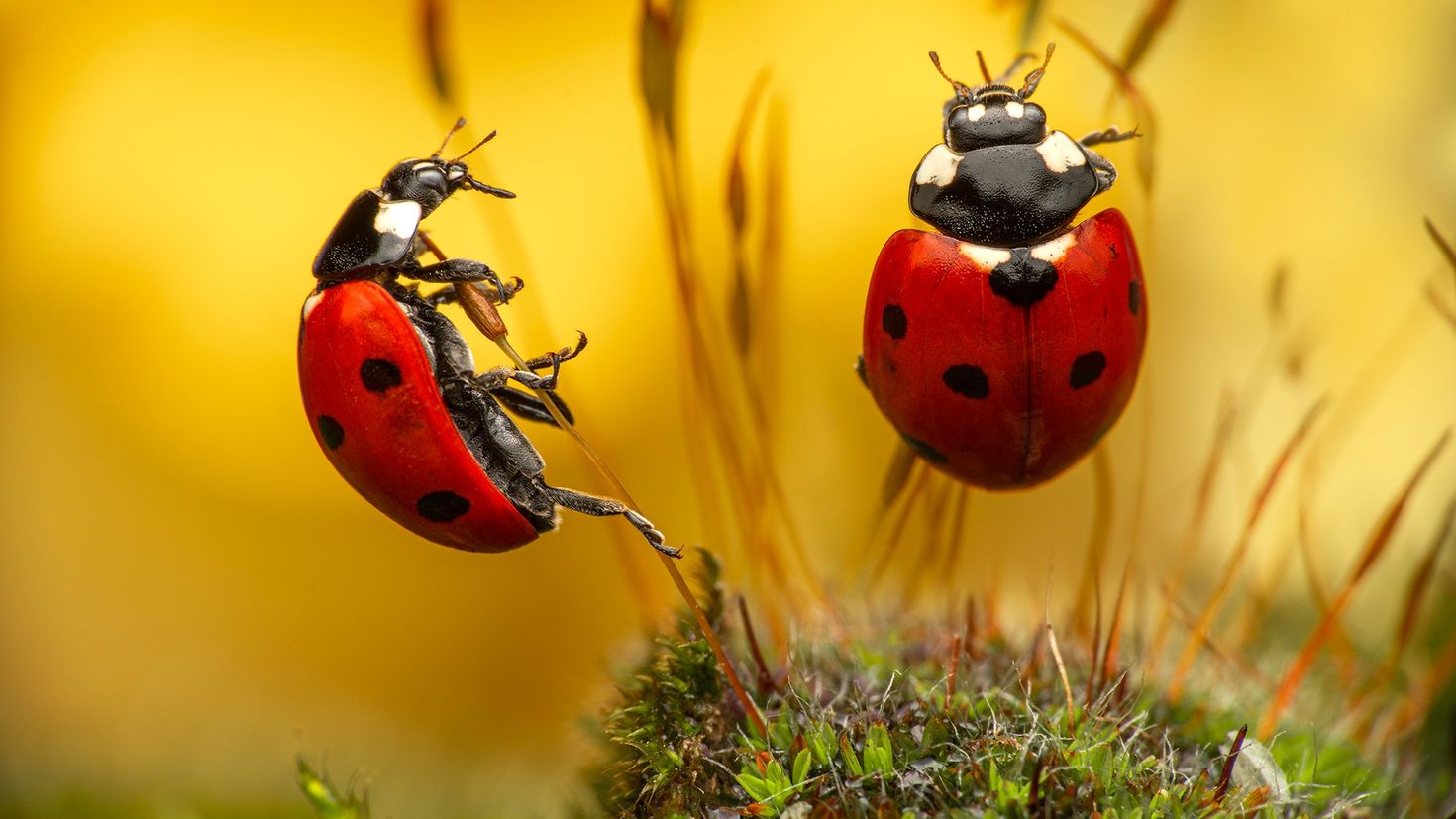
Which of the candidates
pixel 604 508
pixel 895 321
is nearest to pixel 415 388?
pixel 604 508

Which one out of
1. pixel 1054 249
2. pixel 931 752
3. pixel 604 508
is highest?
pixel 1054 249

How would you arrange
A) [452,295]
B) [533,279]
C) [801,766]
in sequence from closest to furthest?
[801,766] < [452,295] < [533,279]

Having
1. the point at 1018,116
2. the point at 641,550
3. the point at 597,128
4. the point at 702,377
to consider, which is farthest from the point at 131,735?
the point at 597,128

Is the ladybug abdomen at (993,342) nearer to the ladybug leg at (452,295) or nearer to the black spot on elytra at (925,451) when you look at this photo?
the black spot on elytra at (925,451)

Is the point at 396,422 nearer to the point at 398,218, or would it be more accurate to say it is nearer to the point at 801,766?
the point at 398,218

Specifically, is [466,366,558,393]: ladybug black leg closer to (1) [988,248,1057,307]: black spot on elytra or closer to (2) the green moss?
(2) the green moss

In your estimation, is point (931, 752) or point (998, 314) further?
point (998, 314)

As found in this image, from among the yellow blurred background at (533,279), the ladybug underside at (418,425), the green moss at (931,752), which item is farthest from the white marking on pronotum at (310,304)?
the yellow blurred background at (533,279)
